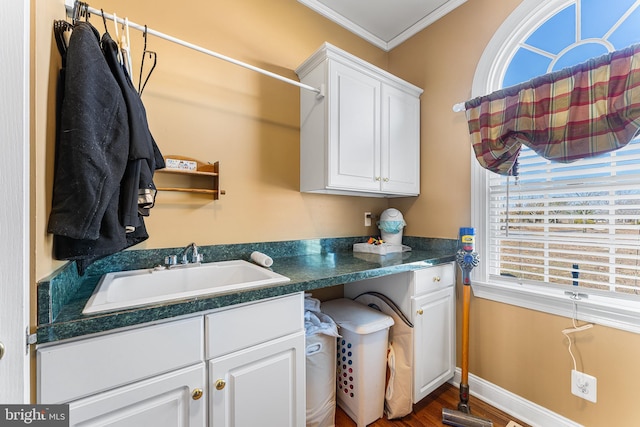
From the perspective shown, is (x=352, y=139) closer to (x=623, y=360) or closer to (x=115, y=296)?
(x=115, y=296)

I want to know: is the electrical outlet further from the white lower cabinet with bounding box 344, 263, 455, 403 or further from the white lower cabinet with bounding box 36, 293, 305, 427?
the white lower cabinet with bounding box 36, 293, 305, 427

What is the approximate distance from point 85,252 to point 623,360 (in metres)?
2.28

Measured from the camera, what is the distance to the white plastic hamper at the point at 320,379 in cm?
133

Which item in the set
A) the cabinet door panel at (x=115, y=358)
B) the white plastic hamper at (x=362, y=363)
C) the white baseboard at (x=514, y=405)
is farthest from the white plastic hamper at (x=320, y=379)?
the white baseboard at (x=514, y=405)

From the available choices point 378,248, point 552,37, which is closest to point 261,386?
point 378,248

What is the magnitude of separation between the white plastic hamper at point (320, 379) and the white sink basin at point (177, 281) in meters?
0.47

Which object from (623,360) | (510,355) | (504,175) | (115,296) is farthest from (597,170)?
(115,296)

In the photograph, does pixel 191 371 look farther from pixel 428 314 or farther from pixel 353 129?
pixel 353 129

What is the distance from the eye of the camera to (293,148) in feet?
6.02

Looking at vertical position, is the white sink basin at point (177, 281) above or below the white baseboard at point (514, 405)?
above

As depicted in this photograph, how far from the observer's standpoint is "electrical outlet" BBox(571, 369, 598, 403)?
1299 millimetres

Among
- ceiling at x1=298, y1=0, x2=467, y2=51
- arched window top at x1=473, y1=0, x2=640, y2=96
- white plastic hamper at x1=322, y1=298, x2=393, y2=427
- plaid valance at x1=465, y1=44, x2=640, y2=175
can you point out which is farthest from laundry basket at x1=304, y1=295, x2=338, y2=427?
ceiling at x1=298, y1=0, x2=467, y2=51

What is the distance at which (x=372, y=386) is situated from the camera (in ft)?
4.76

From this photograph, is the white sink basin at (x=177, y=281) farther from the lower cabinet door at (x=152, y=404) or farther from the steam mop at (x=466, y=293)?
the steam mop at (x=466, y=293)
